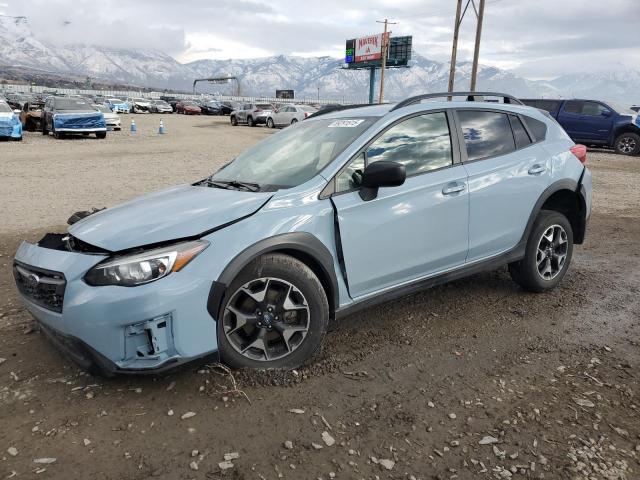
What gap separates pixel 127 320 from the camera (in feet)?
8.66

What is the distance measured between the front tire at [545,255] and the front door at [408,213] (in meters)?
0.87

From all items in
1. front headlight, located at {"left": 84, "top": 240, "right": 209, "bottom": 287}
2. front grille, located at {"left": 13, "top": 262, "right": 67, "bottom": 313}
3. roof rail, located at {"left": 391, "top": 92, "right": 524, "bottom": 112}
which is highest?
roof rail, located at {"left": 391, "top": 92, "right": 524, "bottom": 112}

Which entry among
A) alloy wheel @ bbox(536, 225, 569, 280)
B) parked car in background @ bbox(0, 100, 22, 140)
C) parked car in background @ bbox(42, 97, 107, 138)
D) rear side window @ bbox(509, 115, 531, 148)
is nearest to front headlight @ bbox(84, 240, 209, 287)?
rear side window @ bbox(509, 115, 531, 148)

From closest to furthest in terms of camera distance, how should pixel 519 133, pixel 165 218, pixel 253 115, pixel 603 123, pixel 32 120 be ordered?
pixel 165 218 < pixel 519 133 < pixel 603 123 < pixel 32 120 < pixel 253 115

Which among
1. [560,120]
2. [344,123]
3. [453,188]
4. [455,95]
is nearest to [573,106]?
[560,120]

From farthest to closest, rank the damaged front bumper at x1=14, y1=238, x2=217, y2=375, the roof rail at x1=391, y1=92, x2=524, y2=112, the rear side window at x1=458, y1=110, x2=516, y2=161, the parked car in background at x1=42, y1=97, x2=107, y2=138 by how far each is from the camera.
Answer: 1. the parked car in background at x1=42, y1=97, x2=107, y2=138
2. the rear side window at x1=458, y1=110, x2=516, y2=161
3. the roof rail at x1=391, y1=92, x2=524, y2=112
4. the damaged front bumper at x1=14, y1=238, x2=217, y2=375

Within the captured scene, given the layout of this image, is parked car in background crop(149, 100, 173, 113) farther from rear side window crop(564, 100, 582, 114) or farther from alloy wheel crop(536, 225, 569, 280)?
alloy wheel crop(536, 225, 569, 280)

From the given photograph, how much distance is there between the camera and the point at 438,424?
2725mm

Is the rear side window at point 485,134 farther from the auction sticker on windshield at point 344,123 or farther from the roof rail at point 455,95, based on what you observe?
the auction sticker on windshield at point 344,123

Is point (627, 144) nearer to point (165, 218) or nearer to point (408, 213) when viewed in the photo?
point (408, 213)

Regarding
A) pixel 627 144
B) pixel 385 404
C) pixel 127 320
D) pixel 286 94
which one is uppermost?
pixel 286 94

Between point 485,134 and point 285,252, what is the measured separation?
6.83 ft

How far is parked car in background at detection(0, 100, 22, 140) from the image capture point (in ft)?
59.7

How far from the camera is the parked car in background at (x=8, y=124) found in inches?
716
